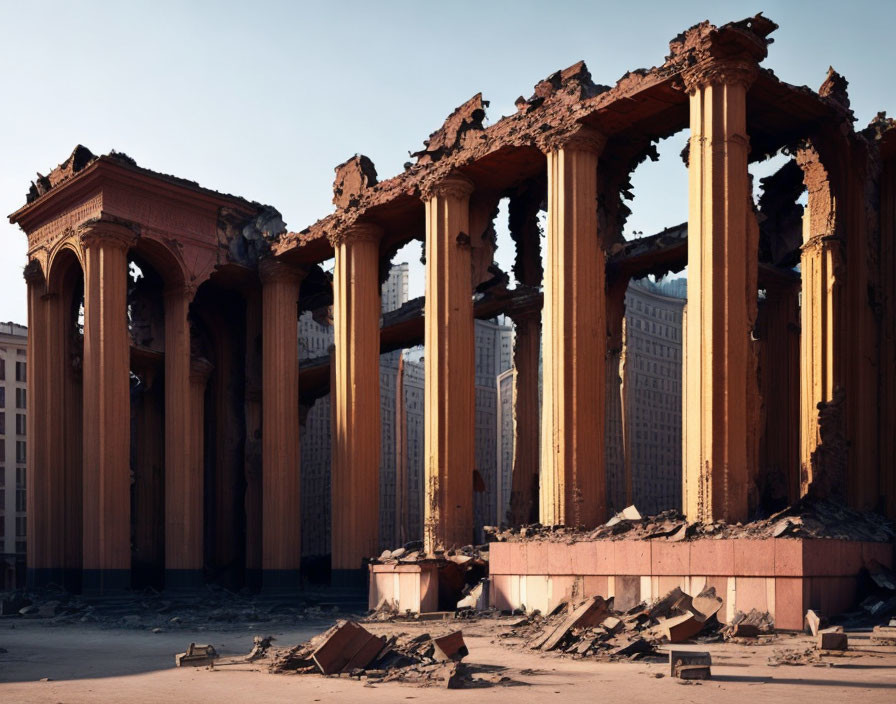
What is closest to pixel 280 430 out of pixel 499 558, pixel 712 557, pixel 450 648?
pixel 499 558

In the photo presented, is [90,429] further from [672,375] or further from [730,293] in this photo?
[672,375]

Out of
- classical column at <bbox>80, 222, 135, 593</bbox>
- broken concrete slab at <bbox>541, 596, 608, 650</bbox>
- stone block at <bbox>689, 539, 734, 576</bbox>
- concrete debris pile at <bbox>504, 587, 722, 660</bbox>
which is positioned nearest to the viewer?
concrete debris pile at <bbox>504, 587, 722, 660</bbox>

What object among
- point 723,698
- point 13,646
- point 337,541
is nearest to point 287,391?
point 337,541

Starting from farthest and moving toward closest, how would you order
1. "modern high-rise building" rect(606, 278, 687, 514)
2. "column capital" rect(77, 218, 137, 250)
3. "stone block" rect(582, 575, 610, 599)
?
"modern high-rise building" rect(606, 278, 687, 514) → "column capital" rect(77, 218, 137, 250) → "stone block" rect(582, 575, 610, 599)

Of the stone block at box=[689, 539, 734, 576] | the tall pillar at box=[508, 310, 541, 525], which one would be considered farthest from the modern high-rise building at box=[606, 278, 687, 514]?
the stone block at box=[689, 539, 734, 576]

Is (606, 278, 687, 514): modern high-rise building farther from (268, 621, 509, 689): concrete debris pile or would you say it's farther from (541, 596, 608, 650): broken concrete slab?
(268, 621, 509, 689): concrete debris pile

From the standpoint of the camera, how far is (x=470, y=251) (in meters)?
25.6

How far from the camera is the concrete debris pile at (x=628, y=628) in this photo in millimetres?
13367

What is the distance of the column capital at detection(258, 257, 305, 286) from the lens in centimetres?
3133

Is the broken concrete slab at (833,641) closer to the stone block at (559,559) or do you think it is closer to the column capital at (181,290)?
the stone block at (559,559)

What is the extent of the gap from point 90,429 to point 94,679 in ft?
54.0

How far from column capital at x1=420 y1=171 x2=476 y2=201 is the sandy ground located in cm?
1199

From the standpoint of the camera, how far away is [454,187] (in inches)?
993

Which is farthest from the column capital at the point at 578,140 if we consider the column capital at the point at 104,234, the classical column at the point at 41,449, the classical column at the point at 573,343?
the classical column at the point at 41,449
